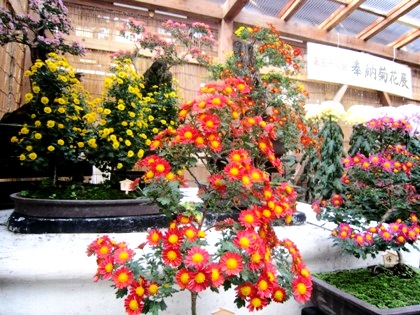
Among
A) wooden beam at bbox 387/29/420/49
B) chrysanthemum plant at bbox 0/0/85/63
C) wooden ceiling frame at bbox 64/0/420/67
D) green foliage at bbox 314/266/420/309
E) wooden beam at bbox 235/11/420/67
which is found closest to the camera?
green foliage at bbox 314/266/420/309

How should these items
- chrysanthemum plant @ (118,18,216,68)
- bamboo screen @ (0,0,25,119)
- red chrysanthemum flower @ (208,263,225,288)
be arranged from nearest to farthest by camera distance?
1. red chrysanthemum flower @ (208,263,225,288)
2. bamboo screen @ (0,0,25,119)
3. chrysanthemum plant @ (118,18,216,68)

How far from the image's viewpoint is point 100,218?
118 centimetres

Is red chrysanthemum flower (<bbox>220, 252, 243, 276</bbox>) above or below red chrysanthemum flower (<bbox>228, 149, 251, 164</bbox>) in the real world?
below

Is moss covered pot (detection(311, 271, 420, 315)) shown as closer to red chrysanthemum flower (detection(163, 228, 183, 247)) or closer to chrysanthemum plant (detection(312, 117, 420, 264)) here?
chrysanthemum plant (detection(312, 117, 420, 264))

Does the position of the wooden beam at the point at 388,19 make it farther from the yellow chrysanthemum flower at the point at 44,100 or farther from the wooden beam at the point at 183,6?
the yellow chrysanthemum flower at the point at 44,100

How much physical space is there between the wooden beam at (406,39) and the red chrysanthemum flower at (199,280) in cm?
504

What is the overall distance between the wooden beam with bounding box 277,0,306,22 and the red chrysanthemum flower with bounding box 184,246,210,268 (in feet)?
12.1

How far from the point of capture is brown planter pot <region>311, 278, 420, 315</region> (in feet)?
3.23

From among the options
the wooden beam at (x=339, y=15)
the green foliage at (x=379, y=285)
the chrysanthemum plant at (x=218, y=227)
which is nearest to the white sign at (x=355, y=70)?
the wooden beam at (x=339, y=15)

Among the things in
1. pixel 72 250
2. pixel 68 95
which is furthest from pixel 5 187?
pixel 72 250

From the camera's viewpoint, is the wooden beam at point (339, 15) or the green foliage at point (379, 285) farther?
the wooden beam at point (339, 15)

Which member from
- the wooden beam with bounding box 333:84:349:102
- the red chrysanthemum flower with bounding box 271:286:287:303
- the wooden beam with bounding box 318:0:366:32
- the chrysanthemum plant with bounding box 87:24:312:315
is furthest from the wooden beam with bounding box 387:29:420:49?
the red chrysanthemum flower with bounding box 271:286:287:303

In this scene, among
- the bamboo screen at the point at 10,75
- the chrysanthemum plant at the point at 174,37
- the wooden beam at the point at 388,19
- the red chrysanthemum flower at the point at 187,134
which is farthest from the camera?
the wooden beam at the point at 388,19

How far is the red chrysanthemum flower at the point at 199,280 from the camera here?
0.58 meters
